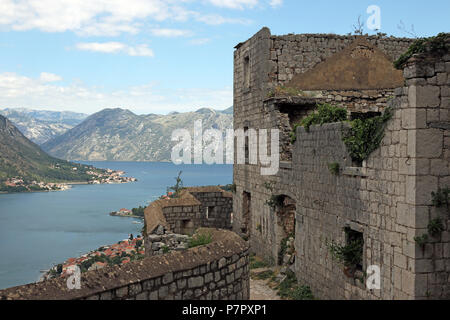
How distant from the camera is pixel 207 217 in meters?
20.5

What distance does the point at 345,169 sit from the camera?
394 inches

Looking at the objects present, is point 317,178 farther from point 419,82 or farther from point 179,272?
point 179,272

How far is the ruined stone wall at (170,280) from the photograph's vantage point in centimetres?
501

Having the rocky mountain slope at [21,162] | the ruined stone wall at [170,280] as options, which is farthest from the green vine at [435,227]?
the rocky mountain slope at [21,162]

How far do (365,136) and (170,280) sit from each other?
516 centimetres

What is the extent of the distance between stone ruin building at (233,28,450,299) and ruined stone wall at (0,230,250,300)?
2856mm

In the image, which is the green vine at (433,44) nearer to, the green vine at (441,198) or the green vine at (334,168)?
the green vine at (441,198)

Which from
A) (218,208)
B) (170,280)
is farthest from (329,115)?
(218,208)

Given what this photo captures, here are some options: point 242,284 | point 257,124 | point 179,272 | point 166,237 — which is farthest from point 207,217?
point 179,272

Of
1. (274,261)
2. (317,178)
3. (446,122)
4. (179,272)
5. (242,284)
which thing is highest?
(446,122)

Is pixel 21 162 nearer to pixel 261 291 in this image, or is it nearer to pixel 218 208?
pixel 218 208

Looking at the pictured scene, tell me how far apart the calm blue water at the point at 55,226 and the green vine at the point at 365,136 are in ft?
184

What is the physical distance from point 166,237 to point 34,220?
105452 millimetres

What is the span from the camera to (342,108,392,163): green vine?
27.9 feet
